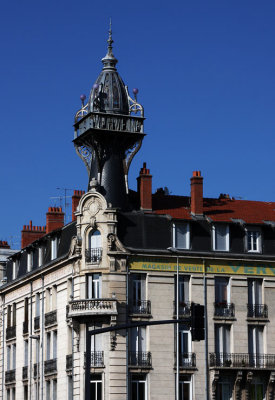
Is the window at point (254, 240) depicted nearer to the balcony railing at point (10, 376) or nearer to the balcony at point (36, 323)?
→ the balcony at point (36, 323)

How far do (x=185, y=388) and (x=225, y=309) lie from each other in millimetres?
5768

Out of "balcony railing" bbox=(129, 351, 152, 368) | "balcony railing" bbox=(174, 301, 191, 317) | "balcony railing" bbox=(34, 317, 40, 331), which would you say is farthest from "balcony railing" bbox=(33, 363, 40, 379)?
"balcony railing" bbox=(174, 301, 191, 317)

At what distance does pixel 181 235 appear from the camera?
2808 inches

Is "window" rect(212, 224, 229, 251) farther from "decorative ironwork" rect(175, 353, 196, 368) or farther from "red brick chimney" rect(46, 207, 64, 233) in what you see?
"red brick chimney" rect(46, 207, 64, 233)

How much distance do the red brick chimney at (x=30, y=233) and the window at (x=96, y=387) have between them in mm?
22203

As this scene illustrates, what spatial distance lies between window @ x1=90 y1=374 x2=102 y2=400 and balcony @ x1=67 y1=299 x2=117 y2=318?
3927mm

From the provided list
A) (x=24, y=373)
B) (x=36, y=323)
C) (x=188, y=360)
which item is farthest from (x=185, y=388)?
(x=24, y=373)

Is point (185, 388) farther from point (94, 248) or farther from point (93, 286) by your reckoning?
point (94, 248)

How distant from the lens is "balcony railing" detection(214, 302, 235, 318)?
230 feet

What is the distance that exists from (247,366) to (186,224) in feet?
32.9

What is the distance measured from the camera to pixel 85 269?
69.1m

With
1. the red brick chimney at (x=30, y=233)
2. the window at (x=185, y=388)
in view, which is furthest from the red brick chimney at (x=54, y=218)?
the window at (x=185, y=388)

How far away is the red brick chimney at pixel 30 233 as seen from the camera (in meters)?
87.6

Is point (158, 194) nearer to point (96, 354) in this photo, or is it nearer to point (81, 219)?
point (81, 219)
